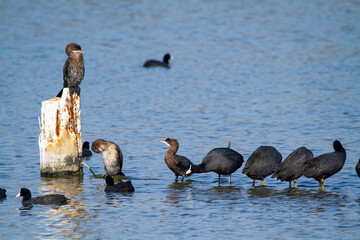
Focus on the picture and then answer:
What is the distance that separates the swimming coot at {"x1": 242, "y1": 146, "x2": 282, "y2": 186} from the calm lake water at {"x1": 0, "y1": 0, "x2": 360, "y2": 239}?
0.35 m

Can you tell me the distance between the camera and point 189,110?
23156 millimetres

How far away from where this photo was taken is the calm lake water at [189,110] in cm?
1225

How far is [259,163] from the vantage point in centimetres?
1451

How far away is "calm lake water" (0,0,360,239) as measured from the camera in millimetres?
12250

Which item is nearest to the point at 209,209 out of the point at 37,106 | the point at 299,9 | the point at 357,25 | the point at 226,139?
the point at 226,139

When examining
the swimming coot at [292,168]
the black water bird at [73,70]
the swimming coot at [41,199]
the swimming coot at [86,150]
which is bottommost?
the swimming coot at [41,199]

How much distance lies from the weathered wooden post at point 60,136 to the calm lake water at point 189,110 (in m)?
0.37

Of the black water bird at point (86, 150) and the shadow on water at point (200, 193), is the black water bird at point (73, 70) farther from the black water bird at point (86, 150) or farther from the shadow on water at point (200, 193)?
the shadow on water at point (200, 193)

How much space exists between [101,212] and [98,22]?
35525mm

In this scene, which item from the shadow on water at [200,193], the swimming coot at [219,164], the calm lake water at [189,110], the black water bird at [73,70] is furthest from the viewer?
the black water bird at [73,70]

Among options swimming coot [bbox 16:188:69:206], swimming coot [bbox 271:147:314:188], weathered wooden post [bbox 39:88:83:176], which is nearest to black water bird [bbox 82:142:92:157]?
weathered wooden post [bbox 39:88:83:176]

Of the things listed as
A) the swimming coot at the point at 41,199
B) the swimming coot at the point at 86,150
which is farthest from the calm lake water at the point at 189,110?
the swimming coot at the point at 86,150

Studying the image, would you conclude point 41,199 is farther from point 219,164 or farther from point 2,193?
point 219,164

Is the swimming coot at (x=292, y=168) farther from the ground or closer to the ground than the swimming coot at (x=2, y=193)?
farther from the ground
